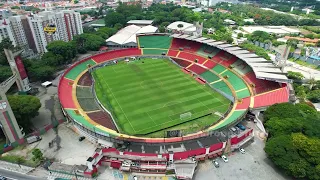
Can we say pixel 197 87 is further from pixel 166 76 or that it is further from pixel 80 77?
pixel 80 77

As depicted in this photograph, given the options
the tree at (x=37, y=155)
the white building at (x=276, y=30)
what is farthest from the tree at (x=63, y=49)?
the white building at (x=276, y=30)

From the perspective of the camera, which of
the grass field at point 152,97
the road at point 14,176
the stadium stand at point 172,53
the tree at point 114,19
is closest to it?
the road at point 14,176

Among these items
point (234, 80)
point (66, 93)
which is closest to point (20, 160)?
point (66, 93)

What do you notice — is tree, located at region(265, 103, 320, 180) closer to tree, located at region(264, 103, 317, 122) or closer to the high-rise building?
tree, located at region(264, 103, 317, 122)

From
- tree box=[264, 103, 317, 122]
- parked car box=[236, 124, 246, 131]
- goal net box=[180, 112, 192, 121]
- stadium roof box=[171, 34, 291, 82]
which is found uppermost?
stadium roof box=[171, 34, 291, 82]

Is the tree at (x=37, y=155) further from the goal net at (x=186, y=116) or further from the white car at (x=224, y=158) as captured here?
the white car at (x=224, y=158)

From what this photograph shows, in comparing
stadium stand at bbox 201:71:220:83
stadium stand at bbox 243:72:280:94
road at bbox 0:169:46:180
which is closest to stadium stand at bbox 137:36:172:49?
stadium stand at bbox 201:71:220:83
